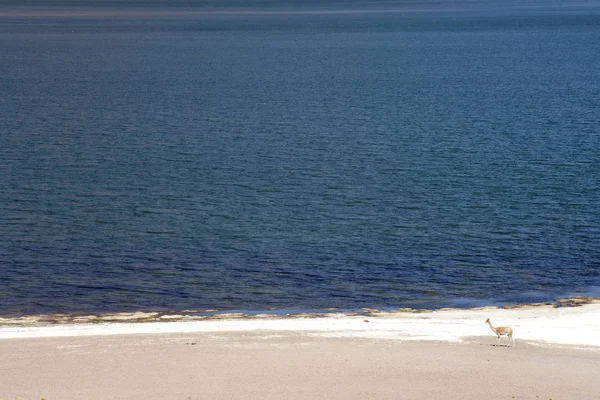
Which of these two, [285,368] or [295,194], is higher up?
[295,194]

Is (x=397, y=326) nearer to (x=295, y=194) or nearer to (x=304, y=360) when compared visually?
(x=304, y=360)

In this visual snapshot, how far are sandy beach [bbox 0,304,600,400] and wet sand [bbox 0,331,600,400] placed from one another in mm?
26

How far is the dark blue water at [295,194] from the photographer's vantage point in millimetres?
34500

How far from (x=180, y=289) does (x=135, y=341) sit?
329 inches

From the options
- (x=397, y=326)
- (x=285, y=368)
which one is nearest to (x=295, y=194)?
(x=397, y=326)

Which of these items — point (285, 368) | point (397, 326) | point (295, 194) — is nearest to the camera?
point (285, 368)

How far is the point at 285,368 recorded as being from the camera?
23266 mm

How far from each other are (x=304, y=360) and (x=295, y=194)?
26.0 m

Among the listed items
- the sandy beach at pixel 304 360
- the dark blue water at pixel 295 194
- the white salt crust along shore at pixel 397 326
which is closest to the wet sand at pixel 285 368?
the sandy beach at pixel 304 360

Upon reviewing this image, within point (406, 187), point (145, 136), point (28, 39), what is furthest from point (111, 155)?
point (28, 39)

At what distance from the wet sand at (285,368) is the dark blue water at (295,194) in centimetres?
659

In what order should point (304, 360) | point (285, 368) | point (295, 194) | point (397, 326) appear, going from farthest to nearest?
point (295, 194)
point (397, 326)
point (304, 360)
point (285, 368)

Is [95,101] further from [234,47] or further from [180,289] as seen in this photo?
[234,47]

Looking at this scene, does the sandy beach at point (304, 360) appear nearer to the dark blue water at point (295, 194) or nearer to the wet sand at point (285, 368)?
the wet sand at point (285, 368)
